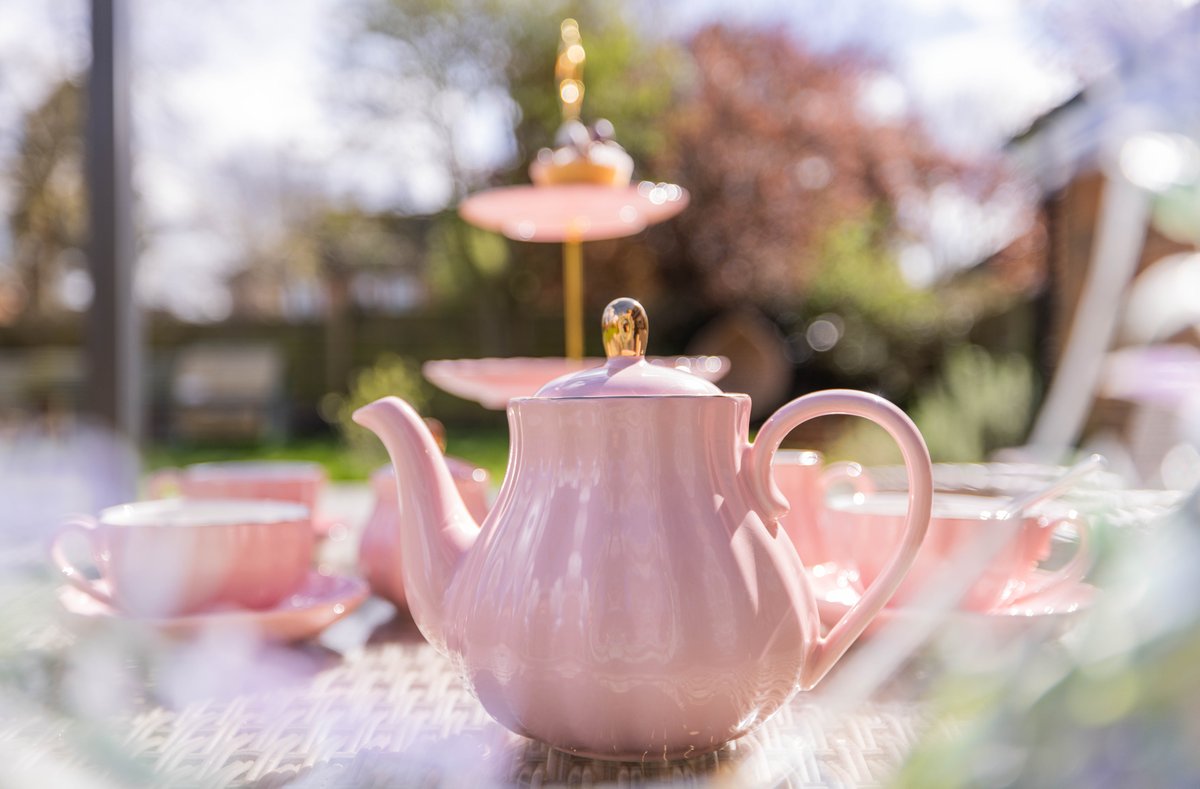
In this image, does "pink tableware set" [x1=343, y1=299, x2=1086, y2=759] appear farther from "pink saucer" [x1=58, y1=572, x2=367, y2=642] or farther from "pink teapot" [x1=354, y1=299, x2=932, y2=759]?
"pink saucer" [x1=58, y1=572, x2=367, y2=642]

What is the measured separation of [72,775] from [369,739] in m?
0.34

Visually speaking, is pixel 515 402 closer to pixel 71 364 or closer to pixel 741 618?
pixel 741 618

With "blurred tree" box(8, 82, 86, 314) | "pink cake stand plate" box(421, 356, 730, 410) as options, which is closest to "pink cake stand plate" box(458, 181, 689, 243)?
"pink cake stand plate" box(421, 356, 730, 410)

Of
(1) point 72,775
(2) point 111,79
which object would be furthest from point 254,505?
(2) point 111,79

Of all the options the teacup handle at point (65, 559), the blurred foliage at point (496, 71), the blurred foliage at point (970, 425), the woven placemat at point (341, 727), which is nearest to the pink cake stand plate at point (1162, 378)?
the woven placemat at point (341, 727)

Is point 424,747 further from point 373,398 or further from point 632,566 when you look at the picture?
point 373,398

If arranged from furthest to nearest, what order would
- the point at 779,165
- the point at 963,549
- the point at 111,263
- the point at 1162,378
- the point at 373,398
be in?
1. the point at 779,165
2. the point at 373,398
3. the point at 111,263
4. the point at 963,549
5. the point at 1162,378

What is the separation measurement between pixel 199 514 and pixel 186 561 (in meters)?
0.14

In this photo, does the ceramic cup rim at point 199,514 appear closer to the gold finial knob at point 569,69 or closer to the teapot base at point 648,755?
the teapot base at point 648,755

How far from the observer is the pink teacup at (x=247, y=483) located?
91 cm

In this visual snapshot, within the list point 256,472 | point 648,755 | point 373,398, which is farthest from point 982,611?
point 373,398

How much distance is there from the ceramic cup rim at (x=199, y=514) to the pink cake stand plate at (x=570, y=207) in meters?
0.40

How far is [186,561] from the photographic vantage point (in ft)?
2.08

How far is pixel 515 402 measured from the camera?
50cm
